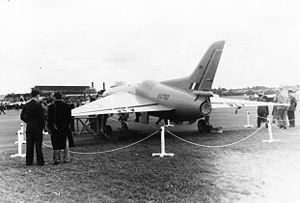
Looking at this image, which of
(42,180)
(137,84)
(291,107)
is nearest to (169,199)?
(42,180)

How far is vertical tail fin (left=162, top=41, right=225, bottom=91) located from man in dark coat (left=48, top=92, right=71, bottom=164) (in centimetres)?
596

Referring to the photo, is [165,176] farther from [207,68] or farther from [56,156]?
[207,68]

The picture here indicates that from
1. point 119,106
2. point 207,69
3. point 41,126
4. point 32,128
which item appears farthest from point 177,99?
point 32,128

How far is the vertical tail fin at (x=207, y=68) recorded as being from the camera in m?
12.8

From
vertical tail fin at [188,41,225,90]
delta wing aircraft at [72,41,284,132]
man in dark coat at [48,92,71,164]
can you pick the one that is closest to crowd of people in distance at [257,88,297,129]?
delta wing aircraft at [72,41,284,132]

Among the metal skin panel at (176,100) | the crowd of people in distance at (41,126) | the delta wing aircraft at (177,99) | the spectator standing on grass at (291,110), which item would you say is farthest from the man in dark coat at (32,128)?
the spectator standing on grass at (291,110)

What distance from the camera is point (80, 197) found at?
5.69 m

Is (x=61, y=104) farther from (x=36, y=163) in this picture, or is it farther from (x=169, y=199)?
(x=169, y=199)

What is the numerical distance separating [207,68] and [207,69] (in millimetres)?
41

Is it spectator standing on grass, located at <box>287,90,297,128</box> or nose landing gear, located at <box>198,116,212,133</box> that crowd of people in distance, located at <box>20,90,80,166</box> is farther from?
spectator standing on grass, located at <box>287,90,297,128</box>

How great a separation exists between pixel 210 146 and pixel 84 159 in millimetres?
4233

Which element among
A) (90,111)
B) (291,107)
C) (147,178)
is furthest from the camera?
(291,107)

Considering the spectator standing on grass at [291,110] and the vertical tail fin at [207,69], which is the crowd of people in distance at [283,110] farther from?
the vertical tail fin at [207,69]

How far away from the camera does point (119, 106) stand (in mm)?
14141
